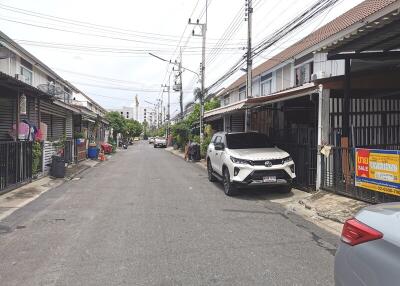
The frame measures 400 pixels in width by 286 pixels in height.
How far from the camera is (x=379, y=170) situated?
8.54 metres

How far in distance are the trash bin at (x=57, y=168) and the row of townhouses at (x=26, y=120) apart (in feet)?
1.10

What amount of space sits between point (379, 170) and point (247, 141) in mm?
5191

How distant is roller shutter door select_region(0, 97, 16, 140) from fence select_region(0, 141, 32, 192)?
1.11 m

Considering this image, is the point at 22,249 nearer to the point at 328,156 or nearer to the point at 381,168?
the point at 381,168

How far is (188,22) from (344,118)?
79.3ft

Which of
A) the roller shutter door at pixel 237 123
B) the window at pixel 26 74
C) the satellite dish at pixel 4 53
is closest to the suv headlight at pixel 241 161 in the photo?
A: the satellite dish at pixel 4 53

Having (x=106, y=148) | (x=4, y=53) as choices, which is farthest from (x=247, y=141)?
(x=106, y=148)

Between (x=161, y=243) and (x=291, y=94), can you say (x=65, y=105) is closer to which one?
(x=291, y=94)

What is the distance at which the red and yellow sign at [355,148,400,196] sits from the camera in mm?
8062

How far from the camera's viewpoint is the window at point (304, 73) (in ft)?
74.7

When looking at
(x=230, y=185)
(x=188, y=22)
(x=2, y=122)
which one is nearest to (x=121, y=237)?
(x=230, y=185)

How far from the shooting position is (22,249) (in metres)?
6.34

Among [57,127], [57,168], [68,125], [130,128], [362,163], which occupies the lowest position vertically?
[57,168]

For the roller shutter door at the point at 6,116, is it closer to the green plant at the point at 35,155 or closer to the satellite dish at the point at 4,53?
the green plant at the point at 35,155
